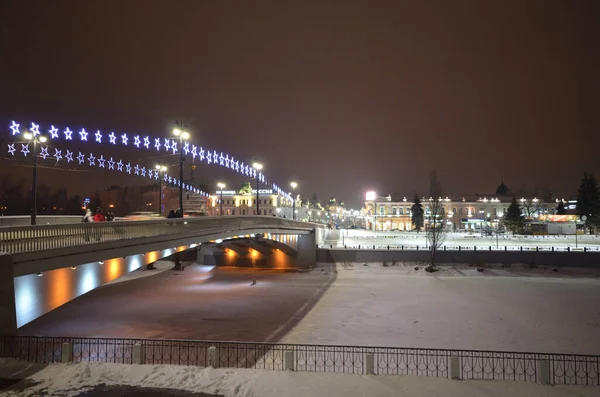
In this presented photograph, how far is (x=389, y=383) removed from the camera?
13211 mm

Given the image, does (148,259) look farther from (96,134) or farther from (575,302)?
(575,302)

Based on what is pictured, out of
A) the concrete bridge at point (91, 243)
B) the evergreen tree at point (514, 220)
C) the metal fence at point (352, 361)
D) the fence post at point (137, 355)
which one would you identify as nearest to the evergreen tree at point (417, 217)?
the evergreen tree at point (514, 220)

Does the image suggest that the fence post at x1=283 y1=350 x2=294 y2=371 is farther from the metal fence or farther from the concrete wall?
the concrete wall

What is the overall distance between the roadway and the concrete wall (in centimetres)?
Answer: 987

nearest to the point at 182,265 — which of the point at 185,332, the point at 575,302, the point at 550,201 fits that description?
the point at 185,332

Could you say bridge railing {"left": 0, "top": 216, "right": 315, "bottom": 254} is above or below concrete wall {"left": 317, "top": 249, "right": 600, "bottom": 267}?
above

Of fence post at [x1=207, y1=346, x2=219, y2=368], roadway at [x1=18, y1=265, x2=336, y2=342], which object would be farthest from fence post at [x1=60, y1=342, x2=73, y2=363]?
roadway at [x1=18, y1=265, x2=336, y2=342]

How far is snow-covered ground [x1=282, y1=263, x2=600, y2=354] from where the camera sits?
72.1 ft

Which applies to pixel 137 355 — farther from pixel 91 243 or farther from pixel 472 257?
pixel 472 257

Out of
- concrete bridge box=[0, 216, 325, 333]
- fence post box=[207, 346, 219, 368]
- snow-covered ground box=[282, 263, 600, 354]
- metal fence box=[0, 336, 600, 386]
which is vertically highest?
concrete bridge box=[0, 216, 325, 333]

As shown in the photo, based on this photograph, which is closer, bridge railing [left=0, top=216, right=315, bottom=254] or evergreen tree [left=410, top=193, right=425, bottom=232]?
bridge railing [left=0, top=216, right=315, bottom=254]

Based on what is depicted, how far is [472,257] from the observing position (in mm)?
53969

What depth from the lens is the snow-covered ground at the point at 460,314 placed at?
865 inches

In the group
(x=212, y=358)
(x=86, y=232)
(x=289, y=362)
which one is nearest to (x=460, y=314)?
(x=289, y=362)
